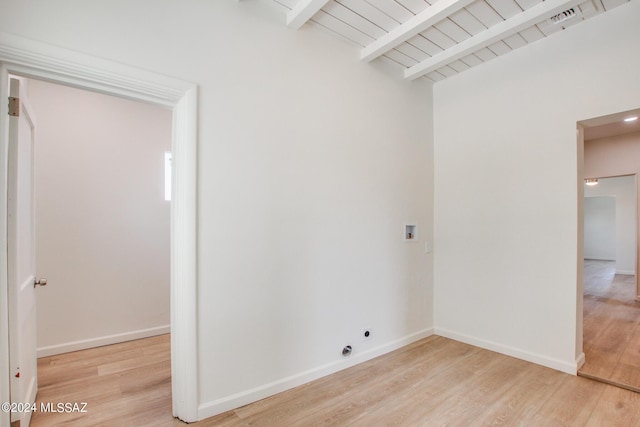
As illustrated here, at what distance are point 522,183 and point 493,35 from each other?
1438 mm

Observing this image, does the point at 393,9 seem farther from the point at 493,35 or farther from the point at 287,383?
the point at 287,383

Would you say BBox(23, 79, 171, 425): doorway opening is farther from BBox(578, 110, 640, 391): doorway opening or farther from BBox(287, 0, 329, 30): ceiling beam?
BBox(578, 110, 640, 391): doorway opening

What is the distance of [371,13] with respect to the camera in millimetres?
2502

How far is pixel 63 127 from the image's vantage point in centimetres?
324

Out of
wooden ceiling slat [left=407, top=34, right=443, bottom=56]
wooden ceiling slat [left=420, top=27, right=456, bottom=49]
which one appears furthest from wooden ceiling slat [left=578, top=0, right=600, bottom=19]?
wooden ceiling slat [left=407, top=34, right=443, bottom=56]

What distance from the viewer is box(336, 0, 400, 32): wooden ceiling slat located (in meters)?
2.38

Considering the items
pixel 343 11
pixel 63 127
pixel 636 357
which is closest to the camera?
pixel 343 11

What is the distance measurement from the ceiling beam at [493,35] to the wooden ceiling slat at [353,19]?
753 mm

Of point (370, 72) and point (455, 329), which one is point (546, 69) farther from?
point (455, 329)

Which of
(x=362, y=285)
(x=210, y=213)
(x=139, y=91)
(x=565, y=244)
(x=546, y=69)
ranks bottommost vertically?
(x=362, y=285)

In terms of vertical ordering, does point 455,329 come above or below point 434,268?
below

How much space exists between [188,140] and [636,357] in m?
4.56

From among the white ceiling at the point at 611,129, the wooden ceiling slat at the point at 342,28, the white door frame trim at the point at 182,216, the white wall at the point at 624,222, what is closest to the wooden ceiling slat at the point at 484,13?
the wooden ceiling slat at the point at 342,28

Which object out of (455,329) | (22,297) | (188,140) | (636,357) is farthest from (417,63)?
(22,297)
